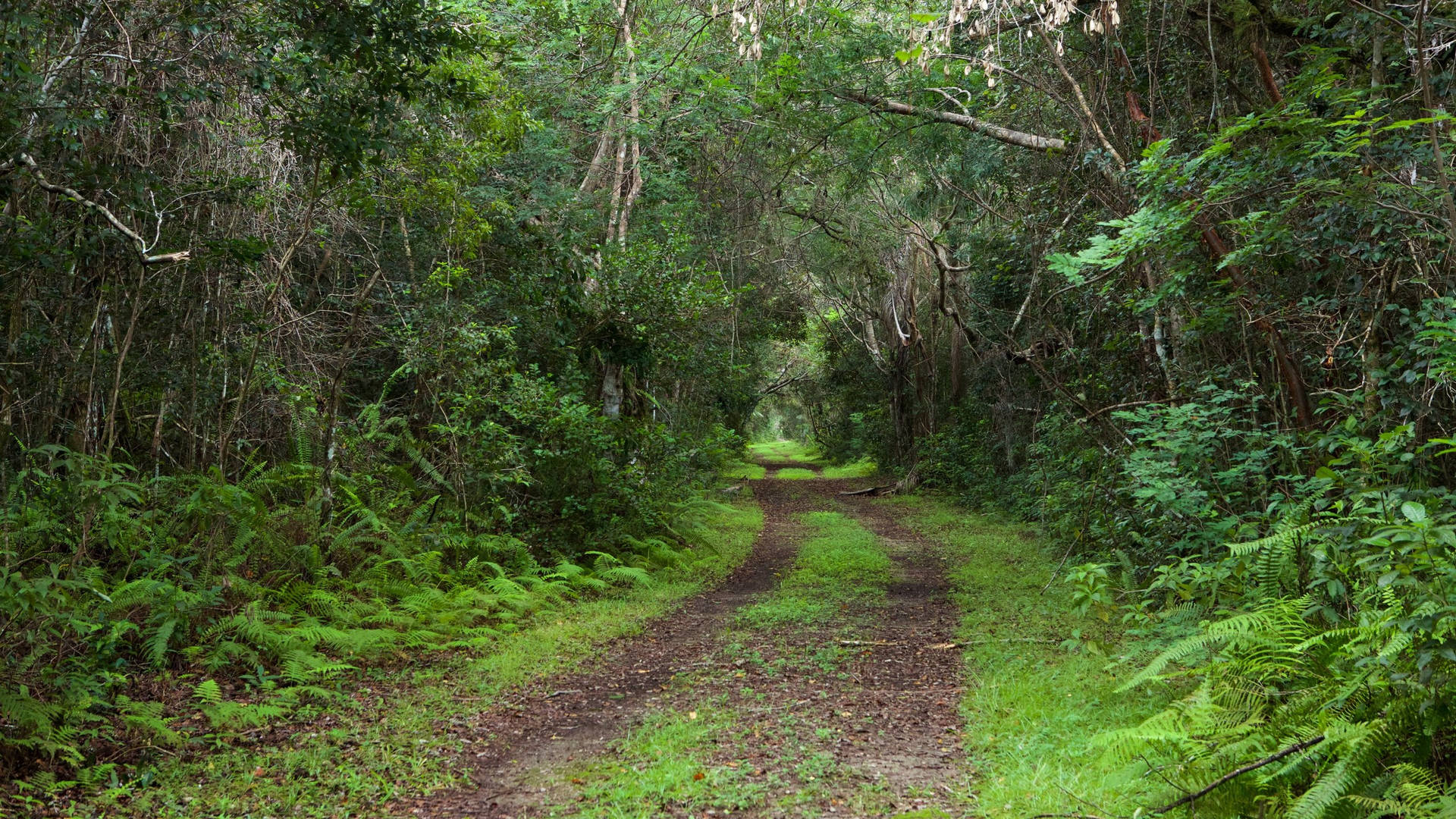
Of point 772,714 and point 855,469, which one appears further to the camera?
point 855,469

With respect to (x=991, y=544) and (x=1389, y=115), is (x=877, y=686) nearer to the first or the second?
(x=1389, y=115)

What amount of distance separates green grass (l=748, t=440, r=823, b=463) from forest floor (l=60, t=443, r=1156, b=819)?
30.3m

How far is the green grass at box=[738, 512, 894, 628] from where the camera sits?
9.07 m

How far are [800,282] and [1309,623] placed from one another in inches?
864

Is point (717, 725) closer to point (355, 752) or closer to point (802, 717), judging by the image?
point (802, 717)

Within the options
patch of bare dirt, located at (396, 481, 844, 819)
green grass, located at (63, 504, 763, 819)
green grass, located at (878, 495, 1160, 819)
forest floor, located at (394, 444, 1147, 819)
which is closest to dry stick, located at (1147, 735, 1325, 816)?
green grass, located at (878, 495, 1160, 819)

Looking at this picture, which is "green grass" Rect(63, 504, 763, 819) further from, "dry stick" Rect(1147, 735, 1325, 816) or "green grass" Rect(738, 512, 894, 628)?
"dry stick" Rect(1147, 735, 1325, 816)

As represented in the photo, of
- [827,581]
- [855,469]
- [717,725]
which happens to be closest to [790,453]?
[855,469]

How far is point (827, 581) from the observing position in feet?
36.7

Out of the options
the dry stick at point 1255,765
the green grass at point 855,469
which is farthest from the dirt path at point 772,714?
the green grass at point 855,469

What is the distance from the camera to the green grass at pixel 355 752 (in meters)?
4.42

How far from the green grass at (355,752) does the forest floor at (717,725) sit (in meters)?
0.02

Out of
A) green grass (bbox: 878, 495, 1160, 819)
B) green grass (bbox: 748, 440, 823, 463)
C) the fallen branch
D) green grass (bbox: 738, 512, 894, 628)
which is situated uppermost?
the fallen branch

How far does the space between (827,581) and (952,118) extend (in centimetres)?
587
